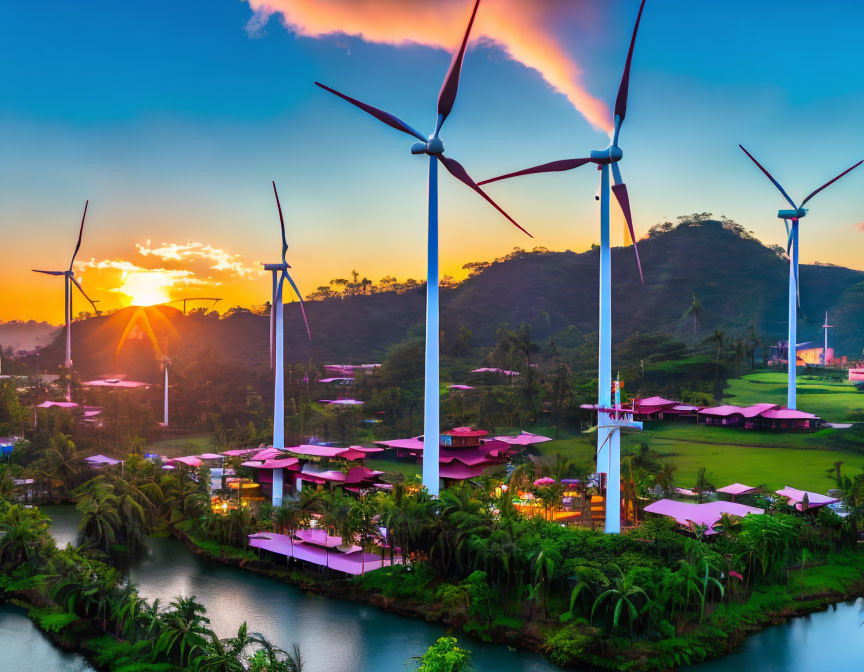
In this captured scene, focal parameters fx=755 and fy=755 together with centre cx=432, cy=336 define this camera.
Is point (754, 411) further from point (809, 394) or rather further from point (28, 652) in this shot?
point (28, 652)

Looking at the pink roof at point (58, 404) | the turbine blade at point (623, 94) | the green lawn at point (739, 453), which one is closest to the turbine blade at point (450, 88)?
the turbine blade at point (623, 94)

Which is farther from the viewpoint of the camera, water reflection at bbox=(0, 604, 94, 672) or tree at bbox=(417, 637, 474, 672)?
water reflection at bbox=(0, 604, 94, 672)

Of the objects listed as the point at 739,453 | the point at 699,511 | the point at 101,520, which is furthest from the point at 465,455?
the point at 101,520

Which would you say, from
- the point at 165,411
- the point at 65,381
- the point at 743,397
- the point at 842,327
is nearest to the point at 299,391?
the point at 165,411

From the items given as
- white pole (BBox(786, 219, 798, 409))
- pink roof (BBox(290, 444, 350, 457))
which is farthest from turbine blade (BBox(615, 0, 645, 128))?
white pole (BBox(786, 219, 798, 409))

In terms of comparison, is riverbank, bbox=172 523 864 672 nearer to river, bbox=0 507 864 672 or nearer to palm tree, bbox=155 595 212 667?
river, bbox=0 507 864 672

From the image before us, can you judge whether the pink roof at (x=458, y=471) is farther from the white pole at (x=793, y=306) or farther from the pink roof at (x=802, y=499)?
the white pole at (x=793, y=306)
